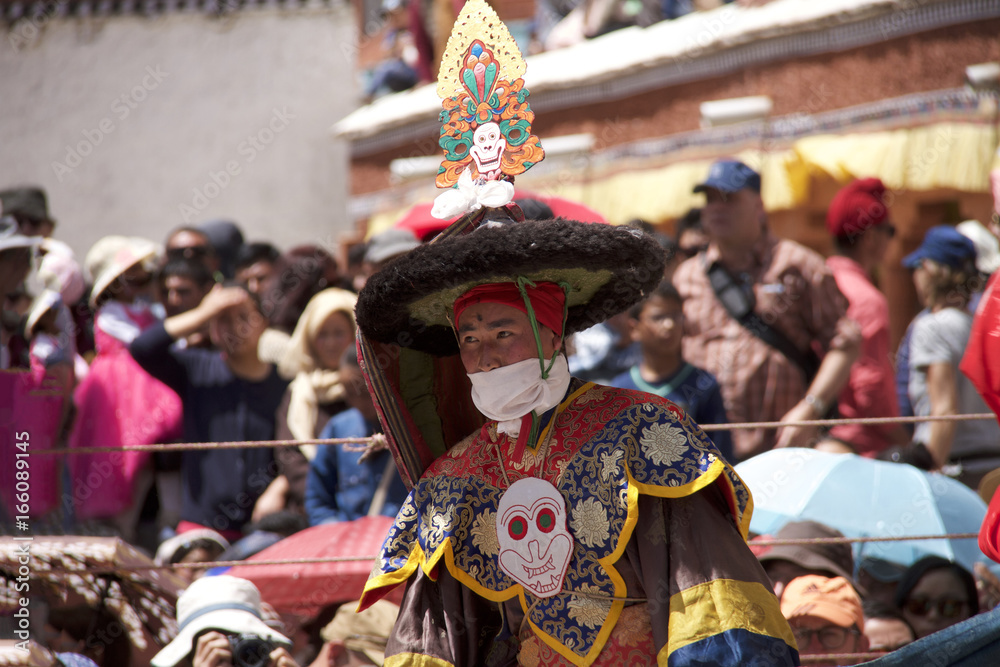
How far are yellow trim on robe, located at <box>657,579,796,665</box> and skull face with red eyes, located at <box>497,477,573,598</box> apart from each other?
0.34 meters

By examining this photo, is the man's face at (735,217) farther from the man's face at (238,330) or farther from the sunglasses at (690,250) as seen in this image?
the man's face at (238,330)

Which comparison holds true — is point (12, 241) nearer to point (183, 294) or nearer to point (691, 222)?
point (183, 294)

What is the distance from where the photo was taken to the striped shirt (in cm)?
537

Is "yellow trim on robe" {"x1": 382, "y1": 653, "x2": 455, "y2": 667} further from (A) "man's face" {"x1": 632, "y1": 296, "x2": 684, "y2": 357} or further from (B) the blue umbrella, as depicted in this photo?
(A) "man's face" {"x1": 632, "y1": 296, "x2": 684, "y2": 357}

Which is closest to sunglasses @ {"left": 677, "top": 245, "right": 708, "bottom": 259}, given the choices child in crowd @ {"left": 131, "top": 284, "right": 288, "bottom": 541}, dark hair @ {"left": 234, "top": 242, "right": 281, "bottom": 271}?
child in crowd @ {"left": 131, "top": 284, "right": 288, "bottom": 541}

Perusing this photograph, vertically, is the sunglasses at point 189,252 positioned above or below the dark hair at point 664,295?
above

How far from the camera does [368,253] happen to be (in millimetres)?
5906

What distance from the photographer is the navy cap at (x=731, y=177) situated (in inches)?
219

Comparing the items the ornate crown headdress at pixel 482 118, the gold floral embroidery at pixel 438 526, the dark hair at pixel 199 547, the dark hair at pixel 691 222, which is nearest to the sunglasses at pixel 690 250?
the dark hair at pixel 691 222

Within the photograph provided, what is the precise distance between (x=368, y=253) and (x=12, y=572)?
7.44ft

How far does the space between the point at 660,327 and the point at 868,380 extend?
107 centimetres

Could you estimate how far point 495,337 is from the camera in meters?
Result: 3.25

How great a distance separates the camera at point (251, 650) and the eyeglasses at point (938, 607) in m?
2.34

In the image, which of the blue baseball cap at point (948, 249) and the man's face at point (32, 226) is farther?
the man's face at point (32, 226)
